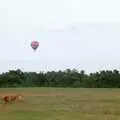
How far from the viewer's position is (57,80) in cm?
9712

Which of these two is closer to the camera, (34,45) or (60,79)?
(34,45)

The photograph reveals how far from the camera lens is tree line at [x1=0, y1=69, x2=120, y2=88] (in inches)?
3484

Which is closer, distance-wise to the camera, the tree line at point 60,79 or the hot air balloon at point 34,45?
the hot air balloon at point 34,45

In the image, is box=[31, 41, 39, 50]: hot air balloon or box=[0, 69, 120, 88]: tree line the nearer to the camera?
box=[31, 41, 39, 50]: hot air balloon

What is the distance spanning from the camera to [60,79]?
97312 millimetres

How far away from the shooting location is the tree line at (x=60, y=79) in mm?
88500
